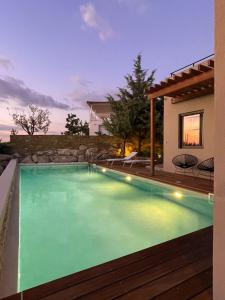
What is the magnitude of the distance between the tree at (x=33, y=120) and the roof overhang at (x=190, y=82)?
18432 millimetres

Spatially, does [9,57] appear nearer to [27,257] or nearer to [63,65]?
[63,65]

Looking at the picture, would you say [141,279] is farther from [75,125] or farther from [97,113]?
[75,125]

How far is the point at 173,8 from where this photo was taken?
444 inches

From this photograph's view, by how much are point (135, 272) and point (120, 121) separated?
479 inches

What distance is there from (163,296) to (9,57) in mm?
15819

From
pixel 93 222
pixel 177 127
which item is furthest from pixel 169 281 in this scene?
pixel 177 127

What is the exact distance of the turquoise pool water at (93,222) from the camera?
121 inches

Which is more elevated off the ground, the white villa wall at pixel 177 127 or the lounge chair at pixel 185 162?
the white villa wall at pixel 177 127

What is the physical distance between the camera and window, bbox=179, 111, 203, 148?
27.8 feet

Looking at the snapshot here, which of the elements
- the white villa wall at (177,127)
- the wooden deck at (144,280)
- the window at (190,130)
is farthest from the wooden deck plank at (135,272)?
the window at (190,130)

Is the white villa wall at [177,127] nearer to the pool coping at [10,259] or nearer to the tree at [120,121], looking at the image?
the tree at [120,121]

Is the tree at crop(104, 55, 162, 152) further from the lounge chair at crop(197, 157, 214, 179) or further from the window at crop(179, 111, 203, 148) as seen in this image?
the lounge chair at crop(197, 157, 214, 179)

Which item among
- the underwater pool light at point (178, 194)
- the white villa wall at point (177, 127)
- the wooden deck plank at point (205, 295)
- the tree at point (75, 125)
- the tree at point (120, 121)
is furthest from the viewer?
the tree at point (75, 125)

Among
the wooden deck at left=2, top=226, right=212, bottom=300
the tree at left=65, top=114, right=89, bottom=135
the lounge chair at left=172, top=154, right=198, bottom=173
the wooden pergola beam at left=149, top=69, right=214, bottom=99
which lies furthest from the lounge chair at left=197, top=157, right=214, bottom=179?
the tree at left=65, top=114, right=89, bottom=135
